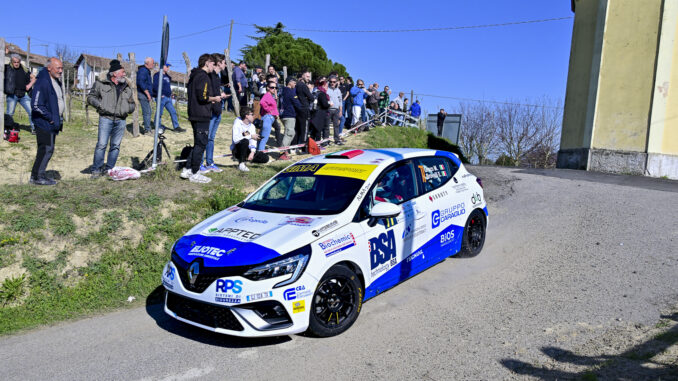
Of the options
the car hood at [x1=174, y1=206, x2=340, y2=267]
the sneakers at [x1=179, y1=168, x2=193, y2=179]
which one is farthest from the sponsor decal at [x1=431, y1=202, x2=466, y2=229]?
the sneakers at [x1=179, y1=168, x2=193, y2=179]

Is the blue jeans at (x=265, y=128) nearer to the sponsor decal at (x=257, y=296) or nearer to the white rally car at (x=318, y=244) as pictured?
the white rally car at (x=318, y=244)

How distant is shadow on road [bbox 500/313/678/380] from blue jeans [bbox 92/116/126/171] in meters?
7.75

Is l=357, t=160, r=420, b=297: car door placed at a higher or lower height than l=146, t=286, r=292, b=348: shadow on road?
higher

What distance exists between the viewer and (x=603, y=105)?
51.0ft

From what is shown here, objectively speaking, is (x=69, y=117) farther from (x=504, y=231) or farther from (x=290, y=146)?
(x=504, y=231)

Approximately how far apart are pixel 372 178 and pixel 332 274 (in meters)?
1.39

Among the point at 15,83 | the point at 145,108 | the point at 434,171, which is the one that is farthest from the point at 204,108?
the point at 15,83

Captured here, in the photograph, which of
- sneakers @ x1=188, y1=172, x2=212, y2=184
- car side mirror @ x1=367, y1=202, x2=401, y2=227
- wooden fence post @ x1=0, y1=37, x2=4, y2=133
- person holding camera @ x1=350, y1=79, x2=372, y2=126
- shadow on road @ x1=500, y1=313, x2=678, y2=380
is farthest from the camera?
person holding camera @ x1=350, y1=79, x2=372, y2=126

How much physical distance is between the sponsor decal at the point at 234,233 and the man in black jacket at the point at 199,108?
4.11m

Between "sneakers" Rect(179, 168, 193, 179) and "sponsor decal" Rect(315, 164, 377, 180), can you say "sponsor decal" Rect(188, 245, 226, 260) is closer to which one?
"sponsor decal" Rect(315, 164, 377, 180)

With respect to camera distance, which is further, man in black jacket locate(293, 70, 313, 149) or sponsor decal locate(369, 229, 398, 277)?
man in black jacket locate(293, 70, 313, 149)

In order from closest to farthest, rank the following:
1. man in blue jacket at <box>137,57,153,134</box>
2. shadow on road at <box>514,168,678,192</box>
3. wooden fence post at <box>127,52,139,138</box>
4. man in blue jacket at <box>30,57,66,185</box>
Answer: man in blue jacket at <box>30,57,66,185</box> < shadow on road at <box>514,168,678,192</box> < man in blue jacket at <box>137,57,153,134</box> < wooden fence post at <box>127,52,139,138</box>

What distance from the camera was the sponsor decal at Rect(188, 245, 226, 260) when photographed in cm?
453

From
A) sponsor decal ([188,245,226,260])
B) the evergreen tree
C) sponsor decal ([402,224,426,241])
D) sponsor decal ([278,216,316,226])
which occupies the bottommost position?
sponsor decal ([188,245,226,260])
